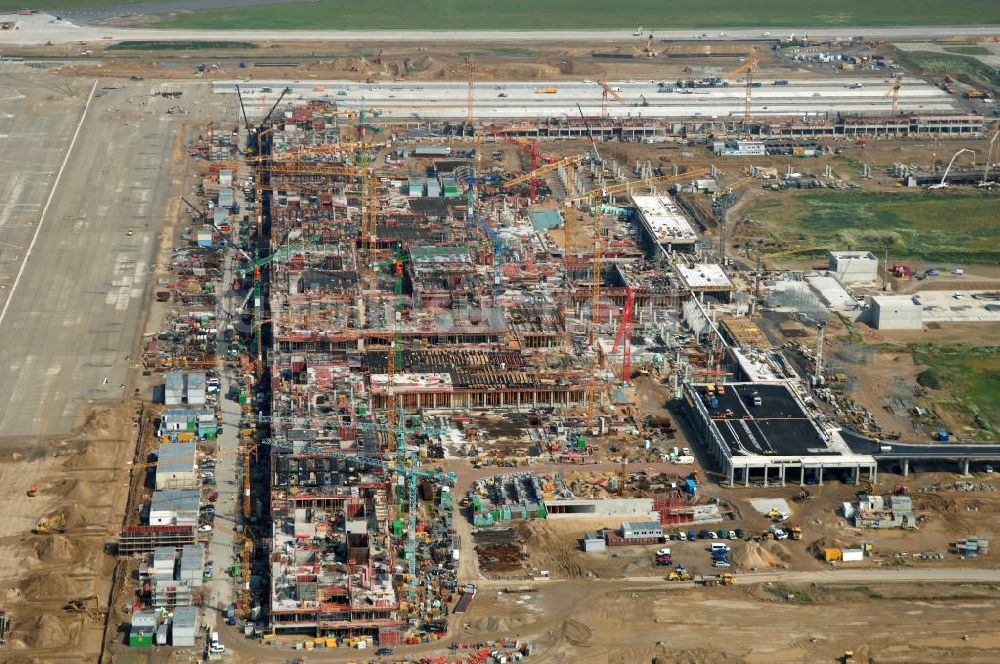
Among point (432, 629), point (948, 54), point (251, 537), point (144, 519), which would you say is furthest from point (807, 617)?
point (948, 54)

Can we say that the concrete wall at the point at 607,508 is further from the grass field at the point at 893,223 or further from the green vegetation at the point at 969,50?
the green vegetation at the point at 969,50

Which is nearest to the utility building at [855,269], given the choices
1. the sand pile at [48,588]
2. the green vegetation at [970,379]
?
the green vegetation at [970,379]

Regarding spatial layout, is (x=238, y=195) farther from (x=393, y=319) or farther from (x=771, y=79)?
(x=771, y=79)

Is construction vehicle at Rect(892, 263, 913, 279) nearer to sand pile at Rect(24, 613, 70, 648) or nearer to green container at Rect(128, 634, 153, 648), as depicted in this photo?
green container at Rect(128, 634, 153, 648)

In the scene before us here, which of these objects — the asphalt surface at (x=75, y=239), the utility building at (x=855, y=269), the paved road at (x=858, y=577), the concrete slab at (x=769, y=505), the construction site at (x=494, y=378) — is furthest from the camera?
the utility building at (x=855, y=269)

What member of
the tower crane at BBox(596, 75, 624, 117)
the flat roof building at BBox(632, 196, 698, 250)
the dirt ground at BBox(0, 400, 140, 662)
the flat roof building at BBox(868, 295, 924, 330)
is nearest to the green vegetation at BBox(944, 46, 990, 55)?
the tower crane at BBox(596, 75, 624, 117)

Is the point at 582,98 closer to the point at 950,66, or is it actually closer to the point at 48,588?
the point at 950,66
